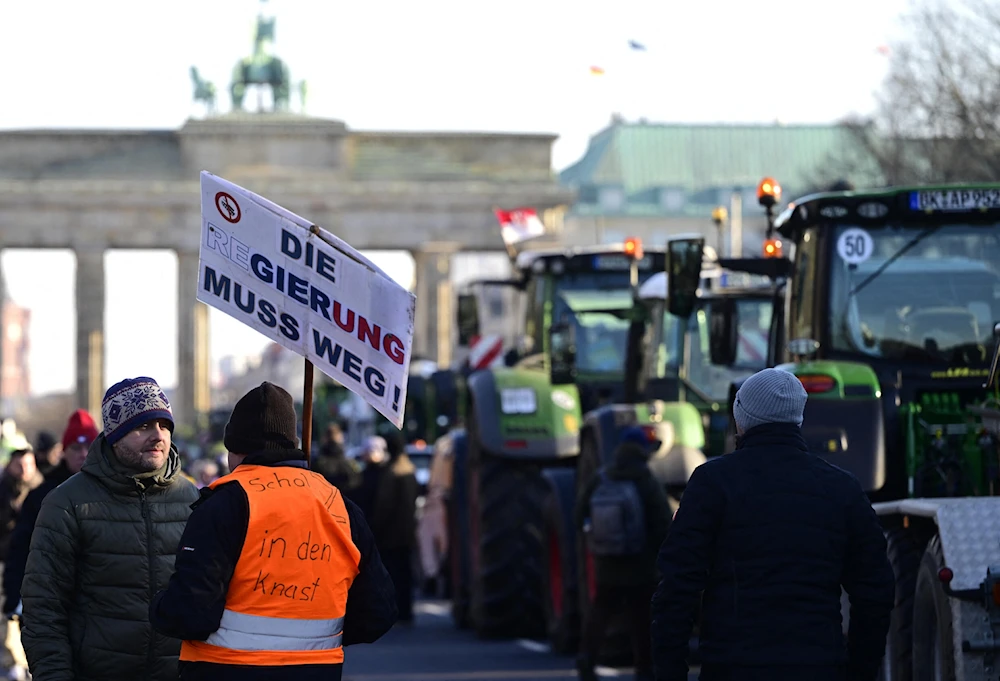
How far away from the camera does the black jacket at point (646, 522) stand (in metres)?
12.9

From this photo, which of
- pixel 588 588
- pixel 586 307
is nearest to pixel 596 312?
pixel 586 307

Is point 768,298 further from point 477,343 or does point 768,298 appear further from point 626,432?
point 477,343

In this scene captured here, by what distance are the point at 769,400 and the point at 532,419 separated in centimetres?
1012

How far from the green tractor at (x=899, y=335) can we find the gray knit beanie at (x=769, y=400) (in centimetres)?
292

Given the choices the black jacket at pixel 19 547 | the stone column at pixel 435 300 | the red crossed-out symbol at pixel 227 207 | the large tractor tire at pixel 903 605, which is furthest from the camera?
the stone column at pixel 435 300

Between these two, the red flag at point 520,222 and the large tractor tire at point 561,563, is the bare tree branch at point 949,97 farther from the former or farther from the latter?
the large tractor tire at point 561,563

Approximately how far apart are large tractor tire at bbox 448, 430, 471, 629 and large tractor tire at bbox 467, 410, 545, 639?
144 cm

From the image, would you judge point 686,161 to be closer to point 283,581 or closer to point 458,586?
point 458,586

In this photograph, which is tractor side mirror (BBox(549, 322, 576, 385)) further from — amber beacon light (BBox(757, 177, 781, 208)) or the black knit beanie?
the black knit beanie

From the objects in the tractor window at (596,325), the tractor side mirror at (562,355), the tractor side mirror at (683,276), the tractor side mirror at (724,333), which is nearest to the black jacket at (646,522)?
the tractor side mirror at (724,333)

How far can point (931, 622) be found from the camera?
8.74 metres

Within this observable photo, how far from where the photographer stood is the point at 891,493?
412 inches

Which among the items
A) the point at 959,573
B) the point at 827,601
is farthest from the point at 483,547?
the point at 827,601

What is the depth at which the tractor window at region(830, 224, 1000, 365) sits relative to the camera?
10.6m
